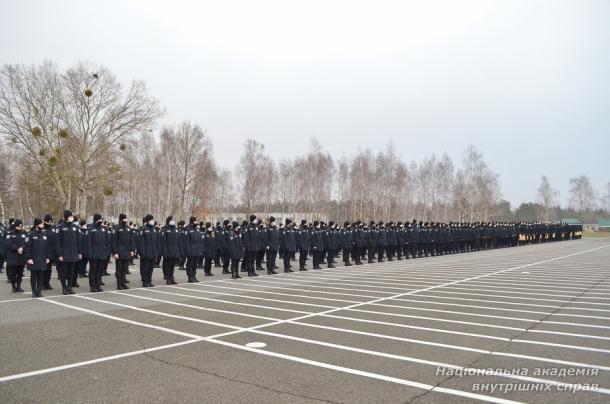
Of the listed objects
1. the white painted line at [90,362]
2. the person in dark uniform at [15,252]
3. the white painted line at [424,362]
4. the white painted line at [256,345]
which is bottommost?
the white painted line at [424,362]

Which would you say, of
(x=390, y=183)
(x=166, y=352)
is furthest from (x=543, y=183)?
(x=166, y=352)

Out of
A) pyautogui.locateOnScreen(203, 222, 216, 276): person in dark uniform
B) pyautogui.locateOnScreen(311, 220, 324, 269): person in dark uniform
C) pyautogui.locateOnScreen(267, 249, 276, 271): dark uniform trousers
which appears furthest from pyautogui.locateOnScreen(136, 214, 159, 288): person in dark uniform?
pyautogui.locateOnScreen(311, 220, 324, 269): person in dark uniform

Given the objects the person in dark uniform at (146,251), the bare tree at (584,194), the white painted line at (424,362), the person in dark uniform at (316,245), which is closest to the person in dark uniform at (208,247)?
the person in dark uniform at (146,251)

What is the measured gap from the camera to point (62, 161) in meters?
35.2

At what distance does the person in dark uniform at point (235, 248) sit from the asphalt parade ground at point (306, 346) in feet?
12.1

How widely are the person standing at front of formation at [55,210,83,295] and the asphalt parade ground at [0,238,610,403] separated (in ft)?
1.51

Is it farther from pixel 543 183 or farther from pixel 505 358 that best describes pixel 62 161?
pixel 543 183

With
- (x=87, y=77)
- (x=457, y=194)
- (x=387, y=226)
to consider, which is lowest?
(x=387, y=226)

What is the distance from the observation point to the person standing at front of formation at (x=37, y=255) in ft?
35.8

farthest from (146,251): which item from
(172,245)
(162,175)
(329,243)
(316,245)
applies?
(162,175)

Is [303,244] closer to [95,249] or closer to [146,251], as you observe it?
[146,251]

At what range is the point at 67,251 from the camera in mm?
11195

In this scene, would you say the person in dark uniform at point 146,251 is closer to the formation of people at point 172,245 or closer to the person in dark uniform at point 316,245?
the formation of people at point 172,245

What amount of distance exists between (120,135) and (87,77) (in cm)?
496
